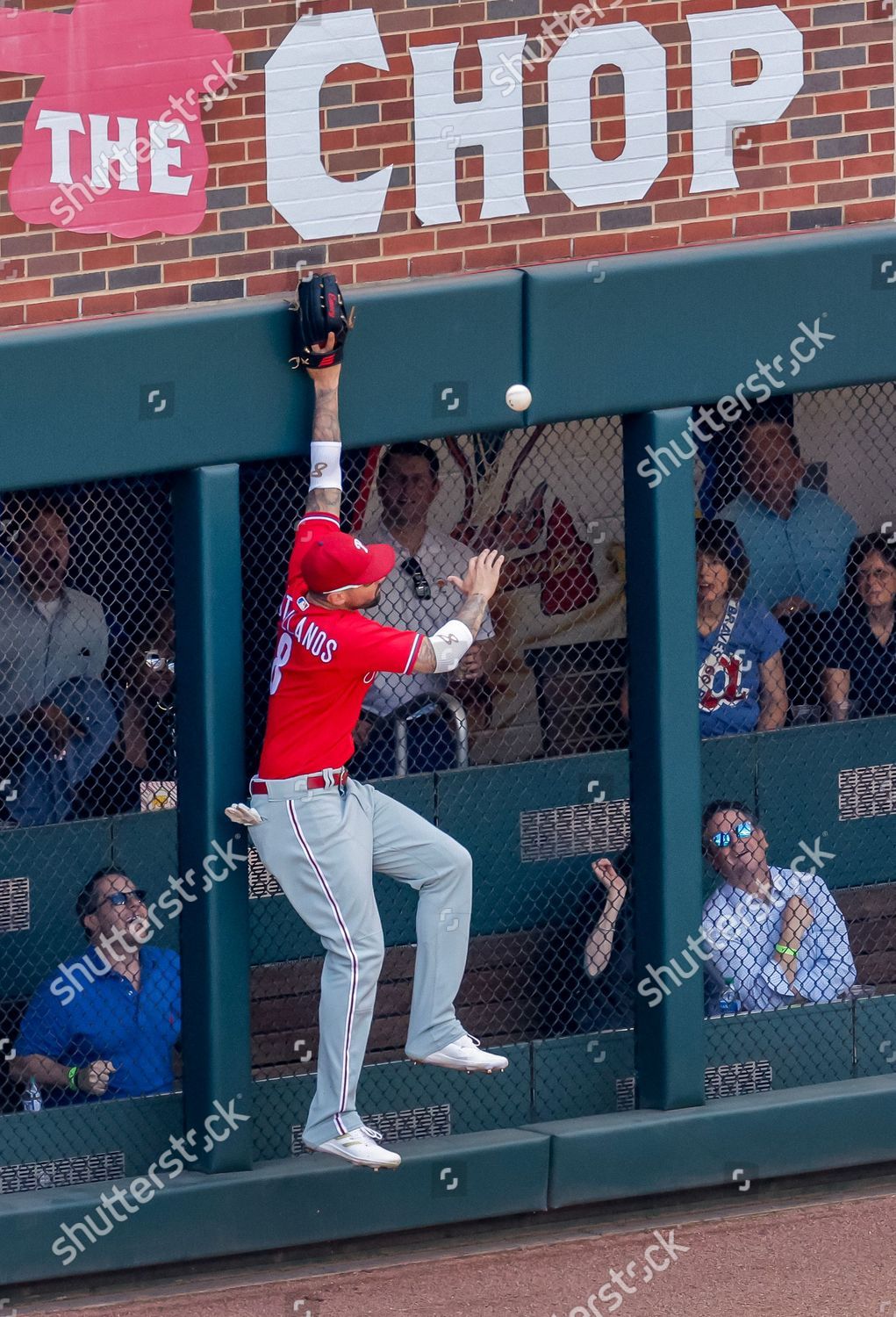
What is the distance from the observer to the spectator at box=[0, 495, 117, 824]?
5.54 m

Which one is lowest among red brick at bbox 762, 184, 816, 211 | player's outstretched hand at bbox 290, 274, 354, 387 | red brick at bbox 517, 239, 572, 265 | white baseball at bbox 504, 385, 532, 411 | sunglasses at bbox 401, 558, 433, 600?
sunglasses at bbox 401, 558, 433, 600

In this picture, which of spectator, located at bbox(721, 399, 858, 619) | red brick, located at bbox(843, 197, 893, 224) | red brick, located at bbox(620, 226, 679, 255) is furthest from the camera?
spectator, located at bbox(721, 399, 858, 619)

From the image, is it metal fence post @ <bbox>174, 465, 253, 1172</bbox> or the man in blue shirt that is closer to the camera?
metal fence post @ <bbox>174, 465, 253, 1172</bbox>

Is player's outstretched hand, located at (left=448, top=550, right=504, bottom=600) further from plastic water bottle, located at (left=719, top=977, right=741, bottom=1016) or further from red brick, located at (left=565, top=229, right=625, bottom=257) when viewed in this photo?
plastic water bottle, located at (left=719, top=977, right=741, bottom=1016)

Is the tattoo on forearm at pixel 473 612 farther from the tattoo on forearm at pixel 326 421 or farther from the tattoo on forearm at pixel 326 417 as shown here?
the tattoo on forearm at pixel 326 417

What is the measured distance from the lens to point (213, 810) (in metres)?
5.41

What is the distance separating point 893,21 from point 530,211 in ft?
4.10

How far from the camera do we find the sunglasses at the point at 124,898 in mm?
5496

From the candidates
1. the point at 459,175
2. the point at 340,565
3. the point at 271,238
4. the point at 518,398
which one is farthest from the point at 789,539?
the point at 271,238

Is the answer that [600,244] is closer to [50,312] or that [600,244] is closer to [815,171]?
[815,171]

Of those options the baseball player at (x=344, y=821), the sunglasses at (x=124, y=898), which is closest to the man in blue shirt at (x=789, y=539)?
the baseball player at (x=344, y=821)

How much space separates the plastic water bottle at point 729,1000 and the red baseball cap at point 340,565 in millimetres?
1804

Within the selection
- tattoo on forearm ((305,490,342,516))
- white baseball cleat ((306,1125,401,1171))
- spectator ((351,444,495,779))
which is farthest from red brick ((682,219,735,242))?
white baseball cleat ((306,1125,401,1171))

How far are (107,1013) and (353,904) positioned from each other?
0.84 meters
